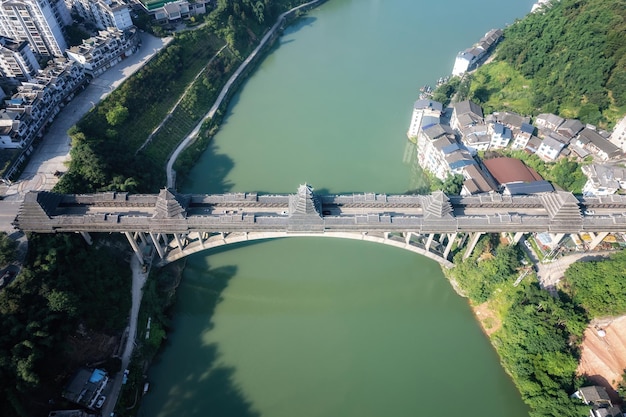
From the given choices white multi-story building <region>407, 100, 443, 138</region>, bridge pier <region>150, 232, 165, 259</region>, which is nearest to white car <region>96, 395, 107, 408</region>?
bridge pier <region>150, 232, 165, 259</region>

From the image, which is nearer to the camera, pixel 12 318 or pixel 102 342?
pixel 12 318

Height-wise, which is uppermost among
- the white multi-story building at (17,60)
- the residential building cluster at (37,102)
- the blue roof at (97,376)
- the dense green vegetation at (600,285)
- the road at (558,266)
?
the white multi-story building at (17,60)

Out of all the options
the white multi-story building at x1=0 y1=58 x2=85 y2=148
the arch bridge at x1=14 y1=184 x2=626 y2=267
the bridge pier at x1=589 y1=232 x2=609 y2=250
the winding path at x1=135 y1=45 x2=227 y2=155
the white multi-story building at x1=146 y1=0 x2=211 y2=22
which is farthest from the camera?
the white multi-story building at x1=146 y1=0 x2=211 y2=22

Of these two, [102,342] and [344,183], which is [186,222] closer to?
[102,342]

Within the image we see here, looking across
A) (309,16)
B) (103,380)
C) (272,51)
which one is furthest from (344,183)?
(309,16)

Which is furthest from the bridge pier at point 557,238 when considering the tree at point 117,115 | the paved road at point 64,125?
the paved road at point 64,125

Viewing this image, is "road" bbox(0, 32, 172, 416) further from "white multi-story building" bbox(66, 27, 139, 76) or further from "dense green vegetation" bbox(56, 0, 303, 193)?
"dense green vegetation" bbox(56, 0, 303, 193)

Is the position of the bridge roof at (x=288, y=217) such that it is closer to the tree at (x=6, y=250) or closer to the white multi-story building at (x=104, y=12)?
the tree at (x=6, y=250)
